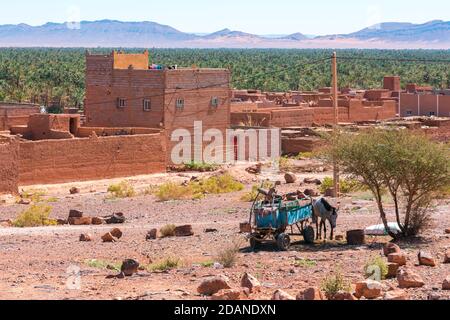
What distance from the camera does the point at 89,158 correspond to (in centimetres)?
3916

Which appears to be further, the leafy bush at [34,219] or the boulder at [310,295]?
the leafy bush at [34,219]

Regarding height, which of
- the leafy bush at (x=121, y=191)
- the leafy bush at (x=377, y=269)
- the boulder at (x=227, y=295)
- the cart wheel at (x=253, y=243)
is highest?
the boulder at (x=227, y=295)

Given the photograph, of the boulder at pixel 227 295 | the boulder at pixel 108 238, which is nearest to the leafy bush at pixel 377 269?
the boulder at pixel 227 295

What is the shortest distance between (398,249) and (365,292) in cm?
498

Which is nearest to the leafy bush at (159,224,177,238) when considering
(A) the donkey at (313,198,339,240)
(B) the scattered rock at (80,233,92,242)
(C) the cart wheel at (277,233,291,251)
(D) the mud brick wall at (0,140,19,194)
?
(B) the scattered rock at (80,233,92,242)

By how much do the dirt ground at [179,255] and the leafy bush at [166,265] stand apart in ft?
0.64

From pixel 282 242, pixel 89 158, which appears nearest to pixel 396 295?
pixel 282 242

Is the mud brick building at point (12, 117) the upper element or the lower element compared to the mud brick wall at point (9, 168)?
upper

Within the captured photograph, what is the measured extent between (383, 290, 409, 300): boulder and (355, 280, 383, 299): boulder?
0.45 feet

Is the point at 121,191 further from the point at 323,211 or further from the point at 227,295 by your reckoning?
the point at 227,295

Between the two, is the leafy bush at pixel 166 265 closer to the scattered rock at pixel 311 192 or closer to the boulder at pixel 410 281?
the boulder at pixel 410 281

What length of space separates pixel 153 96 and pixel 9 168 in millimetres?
12373

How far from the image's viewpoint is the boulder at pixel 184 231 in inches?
945

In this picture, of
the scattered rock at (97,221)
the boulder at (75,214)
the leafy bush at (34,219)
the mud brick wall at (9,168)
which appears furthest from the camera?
the mud brick wall at (9,168)
